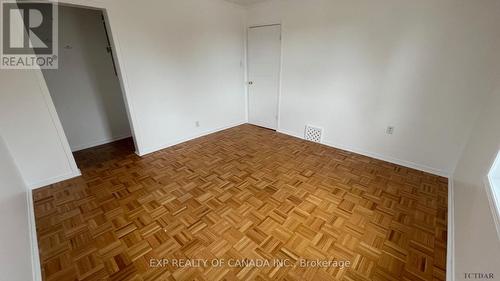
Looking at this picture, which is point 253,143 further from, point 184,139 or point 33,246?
point 33,246

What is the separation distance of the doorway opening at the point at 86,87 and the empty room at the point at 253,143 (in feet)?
0.08

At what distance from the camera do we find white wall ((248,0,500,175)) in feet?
6.84

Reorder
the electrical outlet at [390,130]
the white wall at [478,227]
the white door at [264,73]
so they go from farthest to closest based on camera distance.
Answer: the white door at [264,73], the electrical outlet at [390,130], the white wall at [478,227]

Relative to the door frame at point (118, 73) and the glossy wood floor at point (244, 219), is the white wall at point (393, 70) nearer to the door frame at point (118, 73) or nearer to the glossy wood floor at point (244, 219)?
the glossy wood floor at point (244, 219)

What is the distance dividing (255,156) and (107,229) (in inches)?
77.1

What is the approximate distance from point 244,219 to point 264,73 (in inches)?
115

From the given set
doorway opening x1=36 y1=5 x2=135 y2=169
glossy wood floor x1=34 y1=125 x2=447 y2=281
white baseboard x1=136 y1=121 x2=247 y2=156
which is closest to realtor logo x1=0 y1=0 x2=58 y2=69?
doorway opening x1=36 y1=5 x2=135 y2=169

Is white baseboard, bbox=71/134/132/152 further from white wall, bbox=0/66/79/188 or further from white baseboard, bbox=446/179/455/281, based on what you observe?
white baseboard, bbox=446/179/455/281

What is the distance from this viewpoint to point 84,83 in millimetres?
3262

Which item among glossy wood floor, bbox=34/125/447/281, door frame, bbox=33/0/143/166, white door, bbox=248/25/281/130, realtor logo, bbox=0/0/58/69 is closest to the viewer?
glossy wood floor, bbox=34/125/447/281

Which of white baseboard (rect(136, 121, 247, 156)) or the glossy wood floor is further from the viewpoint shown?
white baseboard (rect(136, 121, 247, 156))

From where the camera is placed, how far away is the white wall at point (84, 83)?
300 centimetres

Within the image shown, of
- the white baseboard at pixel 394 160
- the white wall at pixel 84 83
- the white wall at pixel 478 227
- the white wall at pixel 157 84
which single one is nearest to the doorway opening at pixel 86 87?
the white wall at pixel 84 83

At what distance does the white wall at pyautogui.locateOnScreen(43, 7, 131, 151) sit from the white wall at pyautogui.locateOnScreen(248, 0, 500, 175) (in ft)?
9.49
